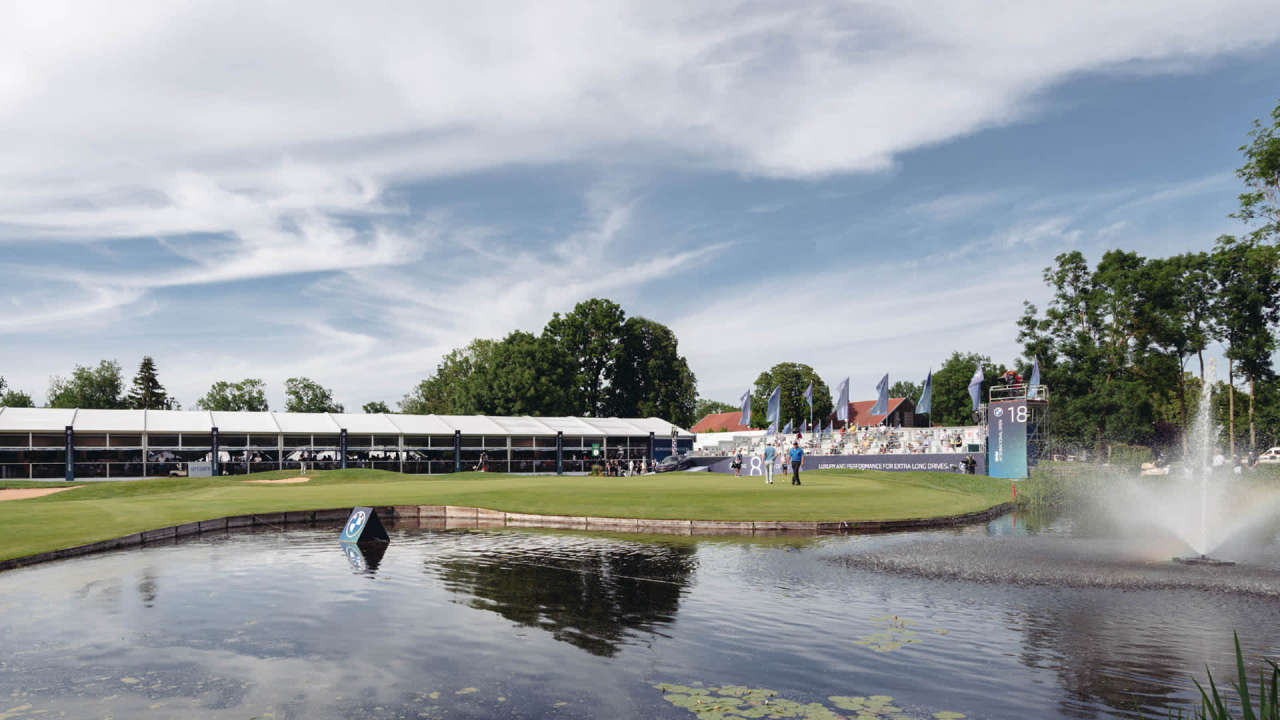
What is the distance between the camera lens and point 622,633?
36.0ft

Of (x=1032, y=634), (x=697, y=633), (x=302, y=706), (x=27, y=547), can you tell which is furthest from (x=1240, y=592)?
(x=27, y=547)

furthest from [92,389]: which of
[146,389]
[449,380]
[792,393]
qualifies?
[792,393]

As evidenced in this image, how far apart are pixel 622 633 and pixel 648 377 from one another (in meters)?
99.7

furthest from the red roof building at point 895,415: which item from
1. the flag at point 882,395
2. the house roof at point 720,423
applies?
the flag at point 882,395

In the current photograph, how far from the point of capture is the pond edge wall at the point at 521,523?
22734mm

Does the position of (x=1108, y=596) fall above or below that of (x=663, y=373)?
below

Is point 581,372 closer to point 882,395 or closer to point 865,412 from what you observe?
point 882,395

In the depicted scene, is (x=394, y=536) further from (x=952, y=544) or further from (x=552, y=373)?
(x=552, y=373)

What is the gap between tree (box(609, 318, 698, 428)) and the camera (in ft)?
354

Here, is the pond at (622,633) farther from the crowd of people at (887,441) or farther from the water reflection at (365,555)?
the crowd of people at (887,441)

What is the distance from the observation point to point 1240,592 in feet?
45.1

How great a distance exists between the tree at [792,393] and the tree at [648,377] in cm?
1399

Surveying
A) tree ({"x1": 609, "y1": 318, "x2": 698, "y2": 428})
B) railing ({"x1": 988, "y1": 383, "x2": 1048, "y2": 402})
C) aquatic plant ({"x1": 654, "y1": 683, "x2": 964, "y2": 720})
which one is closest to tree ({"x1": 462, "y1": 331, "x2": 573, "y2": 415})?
tree ({"x1": 609, "y1": 318, "x2": 698, "y2": 428})

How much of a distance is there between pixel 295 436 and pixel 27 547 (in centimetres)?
3874
